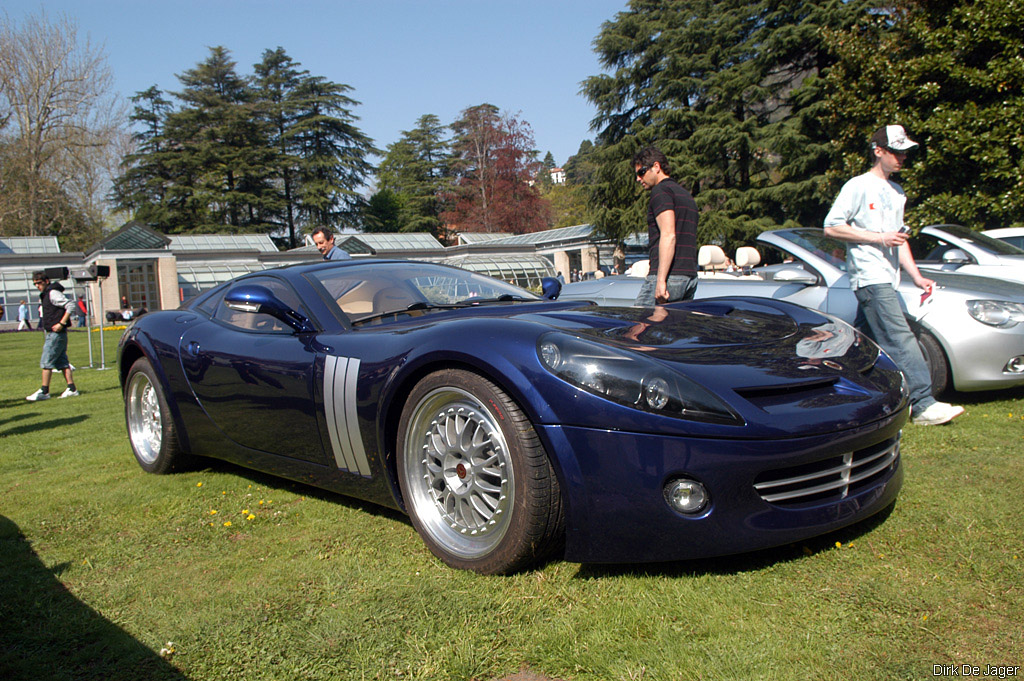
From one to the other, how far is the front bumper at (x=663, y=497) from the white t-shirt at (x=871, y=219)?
8.72 feet

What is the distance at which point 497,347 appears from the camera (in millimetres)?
2494

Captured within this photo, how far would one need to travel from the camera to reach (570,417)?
2.28m

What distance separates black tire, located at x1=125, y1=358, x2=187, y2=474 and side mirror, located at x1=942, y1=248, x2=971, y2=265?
26.6 ft

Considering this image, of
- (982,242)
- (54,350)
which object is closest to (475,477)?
(982,242)

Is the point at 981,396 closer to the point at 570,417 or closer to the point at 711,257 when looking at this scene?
the point at 711,257

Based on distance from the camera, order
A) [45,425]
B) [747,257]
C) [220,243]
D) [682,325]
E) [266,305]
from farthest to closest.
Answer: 1. [220,243]
2. [45,425]
3. [747,257]
4. [266,305]
5. [682,325]

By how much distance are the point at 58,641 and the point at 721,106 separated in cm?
3381

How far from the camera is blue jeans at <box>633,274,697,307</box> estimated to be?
4977 mm

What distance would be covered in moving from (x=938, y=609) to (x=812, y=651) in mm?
457

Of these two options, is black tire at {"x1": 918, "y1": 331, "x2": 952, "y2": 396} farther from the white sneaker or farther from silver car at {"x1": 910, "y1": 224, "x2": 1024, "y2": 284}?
silver car at {"x1": 910, "y1": 224, "x2": 1024, "y2": 284}

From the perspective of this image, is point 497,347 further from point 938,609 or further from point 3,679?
point 3,679

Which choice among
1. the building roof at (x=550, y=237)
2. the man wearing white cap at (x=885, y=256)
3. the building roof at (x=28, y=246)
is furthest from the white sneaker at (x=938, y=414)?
the building roof at (x=28, y=246)

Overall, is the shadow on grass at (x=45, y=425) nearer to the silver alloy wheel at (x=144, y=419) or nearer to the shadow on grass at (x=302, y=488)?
the silver alloy wheel at (x=144, y=419)

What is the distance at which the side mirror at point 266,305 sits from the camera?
3295 mm
